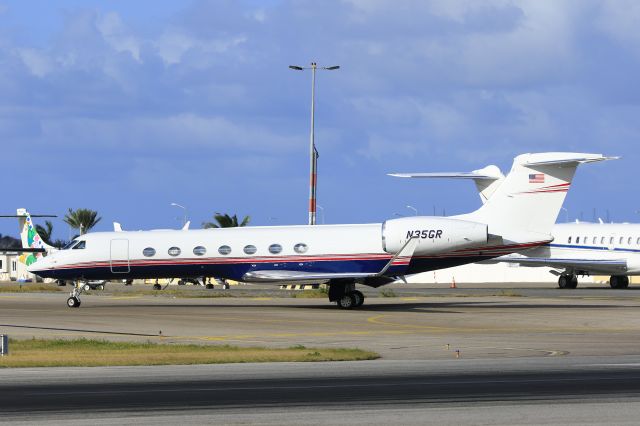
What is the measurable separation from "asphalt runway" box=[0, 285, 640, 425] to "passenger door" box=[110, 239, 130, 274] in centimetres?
261

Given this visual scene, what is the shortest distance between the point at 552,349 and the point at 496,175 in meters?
28.2

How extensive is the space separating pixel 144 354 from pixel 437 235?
16738 millimetres

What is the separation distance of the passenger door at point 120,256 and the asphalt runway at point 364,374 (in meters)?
2.61

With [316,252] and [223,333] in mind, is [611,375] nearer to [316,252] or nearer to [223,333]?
[223,333]

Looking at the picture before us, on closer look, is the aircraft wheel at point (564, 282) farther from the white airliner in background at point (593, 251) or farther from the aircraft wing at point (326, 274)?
the aircraft wing at point (326, 274)

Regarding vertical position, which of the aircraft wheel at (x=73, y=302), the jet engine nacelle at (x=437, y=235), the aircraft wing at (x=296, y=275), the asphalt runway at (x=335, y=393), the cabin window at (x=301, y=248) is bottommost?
the asphalt runway at (x=335, y=393)

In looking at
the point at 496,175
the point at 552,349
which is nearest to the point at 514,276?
the point at 496,175

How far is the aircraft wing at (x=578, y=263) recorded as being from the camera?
59.7 m

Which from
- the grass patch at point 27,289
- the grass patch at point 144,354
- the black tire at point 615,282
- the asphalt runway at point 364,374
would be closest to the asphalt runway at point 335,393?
the asphalt runway at point 364,374

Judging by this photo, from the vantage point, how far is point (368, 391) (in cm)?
1631

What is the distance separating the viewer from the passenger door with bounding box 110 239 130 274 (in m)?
40.8

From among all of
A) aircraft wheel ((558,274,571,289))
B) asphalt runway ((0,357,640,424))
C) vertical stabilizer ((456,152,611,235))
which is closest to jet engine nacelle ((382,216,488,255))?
vertical stabilizer ((456,152,611,235))

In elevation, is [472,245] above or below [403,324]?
above

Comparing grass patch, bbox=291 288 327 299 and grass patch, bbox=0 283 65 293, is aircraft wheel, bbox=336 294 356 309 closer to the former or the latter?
grass patch, bbox=291 288 327 299
